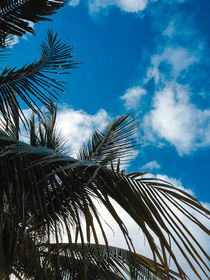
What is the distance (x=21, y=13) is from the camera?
294 centimetres

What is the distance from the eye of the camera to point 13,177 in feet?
4.53

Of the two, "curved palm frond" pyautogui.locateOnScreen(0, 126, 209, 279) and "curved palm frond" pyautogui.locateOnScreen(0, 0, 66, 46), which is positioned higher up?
"curved palm frond" pyautogui.locateOnScreen(0, 0, 66, 46)

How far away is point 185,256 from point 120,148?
307 cm

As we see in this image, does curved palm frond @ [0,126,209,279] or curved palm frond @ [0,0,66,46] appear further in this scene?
curved palm frond @ [0,0,66,46]

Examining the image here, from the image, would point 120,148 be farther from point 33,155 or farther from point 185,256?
point 185,256

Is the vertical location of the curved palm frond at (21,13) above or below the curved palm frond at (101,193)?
above

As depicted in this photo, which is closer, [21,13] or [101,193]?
[101,193]

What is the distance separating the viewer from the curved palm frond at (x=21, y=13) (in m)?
2.88

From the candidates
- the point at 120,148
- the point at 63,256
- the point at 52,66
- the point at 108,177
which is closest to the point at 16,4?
the point at 52,66

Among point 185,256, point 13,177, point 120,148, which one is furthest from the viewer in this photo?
point 120,148

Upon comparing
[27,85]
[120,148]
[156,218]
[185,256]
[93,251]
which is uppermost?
[120,148]

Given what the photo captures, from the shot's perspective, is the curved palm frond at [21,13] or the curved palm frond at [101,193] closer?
the curved palm frond at [101,193]

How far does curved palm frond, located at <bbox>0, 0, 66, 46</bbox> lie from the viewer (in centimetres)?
288

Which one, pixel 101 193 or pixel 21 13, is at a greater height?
pixel 21 13
